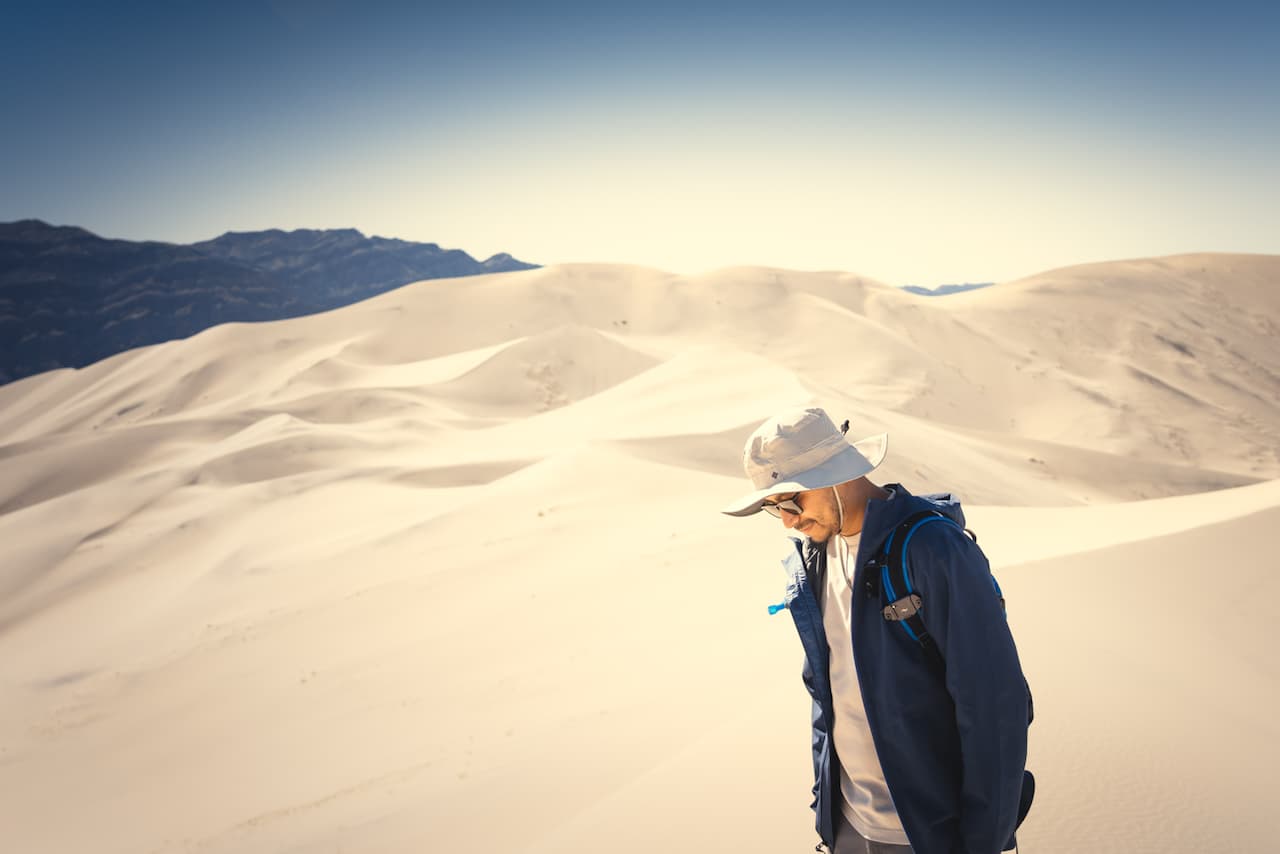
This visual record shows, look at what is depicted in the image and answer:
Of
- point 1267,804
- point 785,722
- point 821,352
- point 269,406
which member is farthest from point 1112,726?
point 821,352

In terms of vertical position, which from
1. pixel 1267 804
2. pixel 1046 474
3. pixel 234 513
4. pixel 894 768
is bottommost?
pixel 1046 474

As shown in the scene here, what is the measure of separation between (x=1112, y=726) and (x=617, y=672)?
10.5 feet

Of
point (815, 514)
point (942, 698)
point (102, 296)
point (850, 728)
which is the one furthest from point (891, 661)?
point (102, 296)

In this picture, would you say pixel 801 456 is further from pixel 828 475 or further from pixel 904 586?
pixel 904 586

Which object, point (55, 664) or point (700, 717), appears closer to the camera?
point (700, 717)

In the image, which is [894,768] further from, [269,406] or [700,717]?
[269,406]

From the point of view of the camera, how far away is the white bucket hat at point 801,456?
184 centimetres

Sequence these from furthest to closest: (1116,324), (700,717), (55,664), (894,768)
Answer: (1116,324), (55,664), (700,717), (894,768)

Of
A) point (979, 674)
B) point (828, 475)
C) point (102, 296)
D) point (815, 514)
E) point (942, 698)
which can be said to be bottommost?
point (942, 698)

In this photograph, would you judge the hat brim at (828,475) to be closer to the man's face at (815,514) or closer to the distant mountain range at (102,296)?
the man's face at (815,514)

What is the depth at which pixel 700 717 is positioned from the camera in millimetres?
4277

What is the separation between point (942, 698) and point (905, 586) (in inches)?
11.2

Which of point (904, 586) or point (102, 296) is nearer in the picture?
point (904, 586)

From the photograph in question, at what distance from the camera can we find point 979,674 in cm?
158
